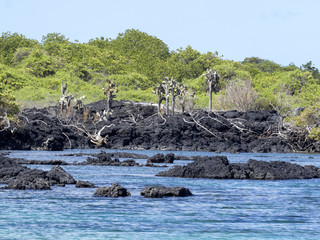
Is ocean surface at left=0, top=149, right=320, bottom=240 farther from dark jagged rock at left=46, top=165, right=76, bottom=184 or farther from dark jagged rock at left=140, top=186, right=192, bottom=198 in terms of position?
dark jagged rock at left=46, top=165, right=76, bottom=184

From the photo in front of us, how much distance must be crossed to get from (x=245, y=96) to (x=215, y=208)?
176 ft

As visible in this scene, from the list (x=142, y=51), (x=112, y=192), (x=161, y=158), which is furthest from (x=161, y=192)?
(x=142, y=51)

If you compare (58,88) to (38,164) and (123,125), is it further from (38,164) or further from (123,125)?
(38,164)

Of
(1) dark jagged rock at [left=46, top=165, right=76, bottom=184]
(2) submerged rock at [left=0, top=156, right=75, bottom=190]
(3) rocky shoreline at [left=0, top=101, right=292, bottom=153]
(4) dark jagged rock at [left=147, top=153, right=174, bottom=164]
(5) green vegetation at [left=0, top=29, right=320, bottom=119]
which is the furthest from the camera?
(5) green vegetation at [left=0, top=29, right=320, bottom=119]

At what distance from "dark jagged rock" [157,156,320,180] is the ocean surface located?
2363 millimetres

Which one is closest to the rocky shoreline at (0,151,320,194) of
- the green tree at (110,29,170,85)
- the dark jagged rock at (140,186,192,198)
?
the dark jagged rock at (140,186,192,198)

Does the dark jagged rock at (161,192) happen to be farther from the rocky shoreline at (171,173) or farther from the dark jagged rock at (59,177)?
the dark jagged rock at (59,177)

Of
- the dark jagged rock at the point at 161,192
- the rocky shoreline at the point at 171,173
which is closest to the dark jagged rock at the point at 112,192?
the rocky shoreline at the point at 171,173

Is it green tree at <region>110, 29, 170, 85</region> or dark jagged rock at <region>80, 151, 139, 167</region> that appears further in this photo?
green tree at <region>110, 29, 170, 85</region>

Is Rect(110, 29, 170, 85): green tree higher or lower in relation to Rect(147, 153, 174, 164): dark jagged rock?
higher

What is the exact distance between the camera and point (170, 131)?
6262cm

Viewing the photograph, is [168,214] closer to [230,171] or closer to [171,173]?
[230,171]

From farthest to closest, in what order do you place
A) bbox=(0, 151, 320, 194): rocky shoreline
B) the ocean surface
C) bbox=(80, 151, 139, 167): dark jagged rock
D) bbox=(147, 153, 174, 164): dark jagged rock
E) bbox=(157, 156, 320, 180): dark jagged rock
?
bbox=(147, 153, 174, 164): dark jagged rock < bbox=(80, 151, 139, 167): dark jagged rock < bbox=(157, 156, 320, 180): dark jagged rock < bbox=(0, 151, 320, 194): rocky shoreline < the ocean surface

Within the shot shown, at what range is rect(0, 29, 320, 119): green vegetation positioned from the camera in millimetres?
77812
